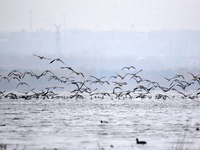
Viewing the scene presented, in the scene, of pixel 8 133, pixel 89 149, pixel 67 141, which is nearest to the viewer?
pixel 89 149

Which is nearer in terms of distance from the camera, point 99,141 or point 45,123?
point 99,141

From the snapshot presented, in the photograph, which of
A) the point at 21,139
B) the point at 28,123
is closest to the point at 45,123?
the point at 28,123

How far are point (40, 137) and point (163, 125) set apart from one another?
1191 centimetres

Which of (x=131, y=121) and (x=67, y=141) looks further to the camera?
(x=131, y=121)

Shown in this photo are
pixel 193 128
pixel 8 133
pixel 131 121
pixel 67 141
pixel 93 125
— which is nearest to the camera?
pixel 67 141

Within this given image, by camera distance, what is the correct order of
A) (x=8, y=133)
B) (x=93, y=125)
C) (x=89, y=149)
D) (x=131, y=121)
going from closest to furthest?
(x=89, y=149) → (x=8, y=133) → (x=93, y=125) → (x=131, y=121)

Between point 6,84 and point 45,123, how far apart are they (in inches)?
4511

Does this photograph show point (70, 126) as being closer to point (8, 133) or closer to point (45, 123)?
point (45, 123)

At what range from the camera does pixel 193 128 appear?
114ft

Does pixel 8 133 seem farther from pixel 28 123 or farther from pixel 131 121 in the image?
pixel 131 121

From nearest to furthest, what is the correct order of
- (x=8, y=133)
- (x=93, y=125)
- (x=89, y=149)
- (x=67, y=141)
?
(x=89, y=149), (x=67, y=141), (x=8, y=133), (x=93, y=125)

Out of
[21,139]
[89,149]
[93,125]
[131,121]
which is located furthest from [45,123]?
[89,149]

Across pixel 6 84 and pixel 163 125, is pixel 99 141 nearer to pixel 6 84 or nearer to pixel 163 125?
pixel 163 125

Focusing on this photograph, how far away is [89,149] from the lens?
25.0 metres
